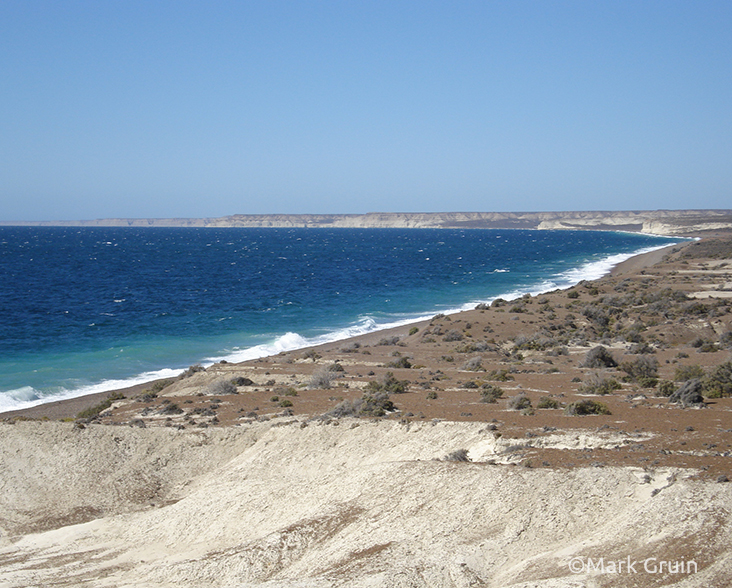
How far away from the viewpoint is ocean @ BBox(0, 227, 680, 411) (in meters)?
→ 31.5

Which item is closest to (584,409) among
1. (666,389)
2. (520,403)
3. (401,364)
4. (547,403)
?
(547,403)

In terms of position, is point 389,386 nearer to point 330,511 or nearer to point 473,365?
point 473,365

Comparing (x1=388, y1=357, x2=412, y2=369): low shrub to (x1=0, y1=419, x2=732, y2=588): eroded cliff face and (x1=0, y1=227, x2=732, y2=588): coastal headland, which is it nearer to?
(x1=0, y1=227, x2=732, y2=588): coastal headland

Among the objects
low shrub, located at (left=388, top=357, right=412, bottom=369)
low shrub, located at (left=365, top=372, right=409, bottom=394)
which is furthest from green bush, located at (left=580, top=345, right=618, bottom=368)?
low shrub, located at (left=365, top=372, right=409, bottom=394)

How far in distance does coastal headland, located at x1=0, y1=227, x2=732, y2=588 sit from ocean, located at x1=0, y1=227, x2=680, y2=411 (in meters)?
7.29

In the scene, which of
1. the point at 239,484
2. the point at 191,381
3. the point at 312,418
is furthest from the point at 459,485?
the point at 191,381

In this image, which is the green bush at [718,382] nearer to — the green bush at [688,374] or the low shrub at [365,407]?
the green bush at [688,374]

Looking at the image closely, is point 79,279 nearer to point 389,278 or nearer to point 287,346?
point 389,278

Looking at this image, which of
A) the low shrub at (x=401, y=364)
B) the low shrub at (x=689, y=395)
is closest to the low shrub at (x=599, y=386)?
the low shrub at (x=689, y=395)

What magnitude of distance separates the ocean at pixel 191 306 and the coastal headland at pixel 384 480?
7.29 m

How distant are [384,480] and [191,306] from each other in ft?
132

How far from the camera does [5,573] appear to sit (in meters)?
11.4

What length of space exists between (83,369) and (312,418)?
18.2 m

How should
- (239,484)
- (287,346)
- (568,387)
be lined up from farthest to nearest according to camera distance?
(287,346), (568,387), (239,484)
